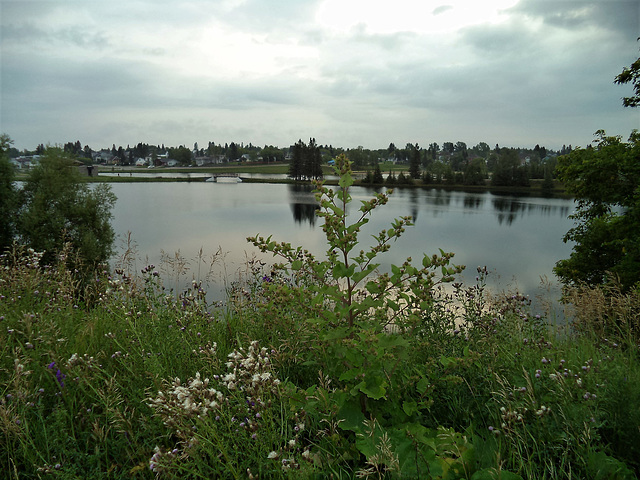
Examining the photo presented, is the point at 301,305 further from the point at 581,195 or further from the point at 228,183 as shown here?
the point at 228,183

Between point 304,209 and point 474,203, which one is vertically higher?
point 474,203

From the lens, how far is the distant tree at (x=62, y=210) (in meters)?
25.2

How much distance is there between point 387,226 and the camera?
140 feet

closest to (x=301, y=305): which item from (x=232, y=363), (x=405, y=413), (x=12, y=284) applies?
(x=232, y=363)

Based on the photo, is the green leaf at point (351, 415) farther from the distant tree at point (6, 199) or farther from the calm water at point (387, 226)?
the distant tree at point (6, 199)

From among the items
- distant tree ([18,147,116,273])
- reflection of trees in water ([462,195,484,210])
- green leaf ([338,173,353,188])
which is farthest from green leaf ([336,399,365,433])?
reflection of trees in water ([462,195,484,210])

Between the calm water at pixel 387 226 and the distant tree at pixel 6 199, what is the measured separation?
7.63m

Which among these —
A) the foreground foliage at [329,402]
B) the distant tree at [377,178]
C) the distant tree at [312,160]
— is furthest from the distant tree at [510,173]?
the foreground foliage at [329,402]

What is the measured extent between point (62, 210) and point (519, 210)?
6442 cm

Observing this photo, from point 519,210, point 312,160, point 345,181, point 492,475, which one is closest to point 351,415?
point 492,475

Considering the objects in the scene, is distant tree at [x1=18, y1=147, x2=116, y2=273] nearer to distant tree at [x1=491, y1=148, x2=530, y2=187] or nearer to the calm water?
the calm water

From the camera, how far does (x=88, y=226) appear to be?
2741 centimetres

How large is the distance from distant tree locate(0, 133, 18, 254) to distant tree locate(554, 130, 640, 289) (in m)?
35.7

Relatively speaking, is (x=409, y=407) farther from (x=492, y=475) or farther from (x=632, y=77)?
(x=632, y=77)
